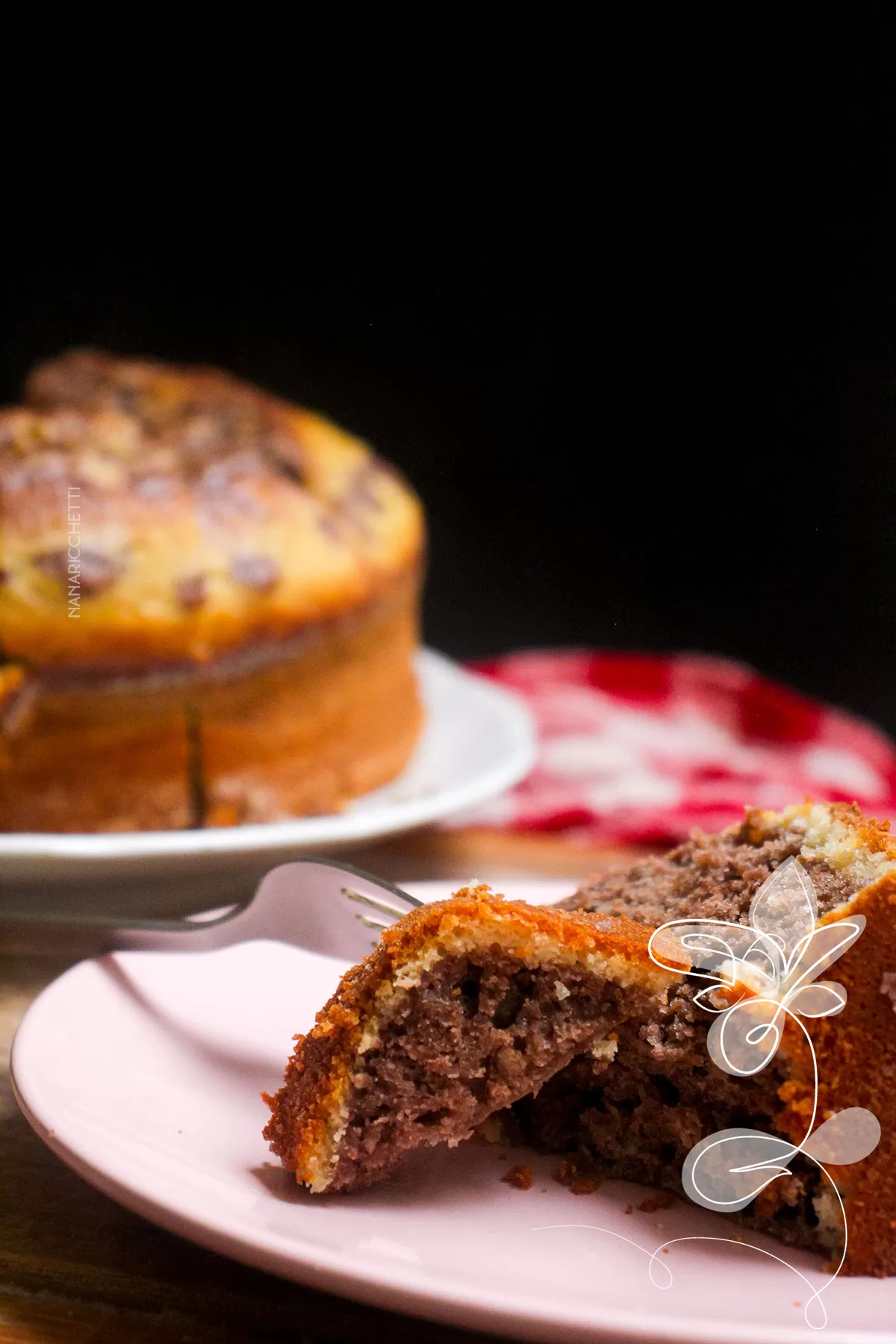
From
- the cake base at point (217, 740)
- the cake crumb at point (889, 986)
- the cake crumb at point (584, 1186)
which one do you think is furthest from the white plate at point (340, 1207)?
the cake base at point (217, 740)

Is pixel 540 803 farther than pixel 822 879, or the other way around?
pixel 540 803

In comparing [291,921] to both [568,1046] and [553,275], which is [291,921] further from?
[553,275]

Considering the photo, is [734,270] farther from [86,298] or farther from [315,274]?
[86,298]

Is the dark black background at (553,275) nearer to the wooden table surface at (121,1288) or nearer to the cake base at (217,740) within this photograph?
the cake base at (217,740)

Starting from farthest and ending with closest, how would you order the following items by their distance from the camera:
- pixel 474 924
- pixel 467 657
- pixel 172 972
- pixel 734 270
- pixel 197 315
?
pixel 467 657 → pixel 197 315 → pixel 734 270 → pixel 172 972 → pixel 474 924

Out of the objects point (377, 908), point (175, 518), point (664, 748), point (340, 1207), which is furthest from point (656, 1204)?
point (664, 748)

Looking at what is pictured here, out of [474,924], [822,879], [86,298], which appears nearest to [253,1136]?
[474,924]

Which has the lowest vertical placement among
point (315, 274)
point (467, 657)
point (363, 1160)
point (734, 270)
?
point (467, 657)
